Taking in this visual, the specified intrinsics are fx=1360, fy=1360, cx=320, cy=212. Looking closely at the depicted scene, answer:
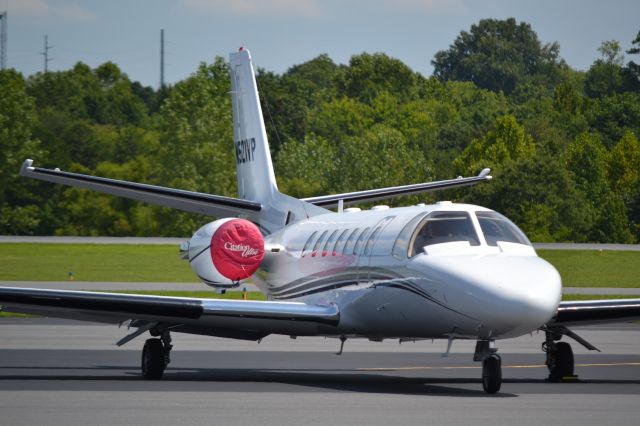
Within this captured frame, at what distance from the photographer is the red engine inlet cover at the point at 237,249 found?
24.1 meters

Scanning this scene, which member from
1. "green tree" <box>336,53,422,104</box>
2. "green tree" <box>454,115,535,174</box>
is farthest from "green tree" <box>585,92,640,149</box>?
"green tree" <box>336,53,422,104</box>

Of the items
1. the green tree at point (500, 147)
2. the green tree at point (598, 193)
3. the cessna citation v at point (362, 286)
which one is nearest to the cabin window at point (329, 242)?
the cessna citation v at point (362, 286)

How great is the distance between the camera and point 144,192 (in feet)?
75.3

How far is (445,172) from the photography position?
10181 centimetres

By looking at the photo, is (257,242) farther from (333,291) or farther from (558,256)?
(558,256)

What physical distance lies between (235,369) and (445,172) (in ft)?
265


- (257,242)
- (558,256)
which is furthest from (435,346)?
(558,256)

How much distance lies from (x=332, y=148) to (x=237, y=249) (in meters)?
80.5

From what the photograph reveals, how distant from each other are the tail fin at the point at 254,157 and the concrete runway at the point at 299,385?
2.74 metres

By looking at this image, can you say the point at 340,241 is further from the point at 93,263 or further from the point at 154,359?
the point at 93,263

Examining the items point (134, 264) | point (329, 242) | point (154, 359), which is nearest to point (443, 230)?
point (329, 242)

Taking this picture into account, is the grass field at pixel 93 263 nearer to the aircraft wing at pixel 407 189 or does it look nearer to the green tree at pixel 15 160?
Answer: the green tree at pixel 15 160

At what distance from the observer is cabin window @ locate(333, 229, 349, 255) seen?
846 inches

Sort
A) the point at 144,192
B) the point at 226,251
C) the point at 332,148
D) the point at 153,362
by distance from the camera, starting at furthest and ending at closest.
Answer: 1. the point at 332,148
2. the point at 226,251
3. the point at 144,192
4. the point at 153,362
